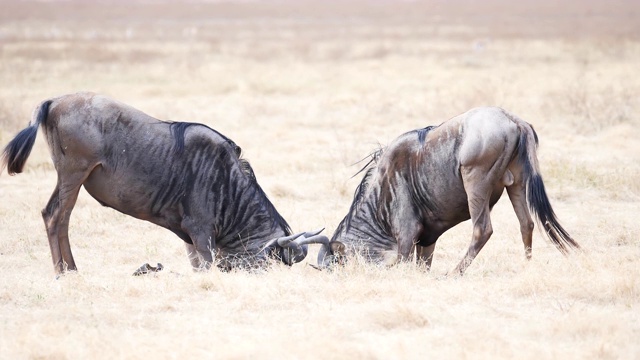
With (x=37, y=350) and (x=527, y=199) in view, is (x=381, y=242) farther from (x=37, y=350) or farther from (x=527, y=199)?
(x=37, y=350)

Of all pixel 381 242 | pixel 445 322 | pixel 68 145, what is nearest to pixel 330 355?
pixel 445 322

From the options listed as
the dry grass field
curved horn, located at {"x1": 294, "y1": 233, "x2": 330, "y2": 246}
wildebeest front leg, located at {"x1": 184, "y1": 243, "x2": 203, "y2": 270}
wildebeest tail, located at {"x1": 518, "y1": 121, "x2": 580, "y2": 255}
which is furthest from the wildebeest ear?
wildebeest tail, located at {"x1": 518, "y1": 121, "x2": 580, "y2": 255}

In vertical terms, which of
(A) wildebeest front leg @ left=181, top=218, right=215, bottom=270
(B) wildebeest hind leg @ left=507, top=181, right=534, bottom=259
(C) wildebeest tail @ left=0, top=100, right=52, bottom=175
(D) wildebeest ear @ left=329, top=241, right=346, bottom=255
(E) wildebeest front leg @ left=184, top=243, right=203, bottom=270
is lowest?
(E) wildebeest front leg @ left=184, top=243, right=203, bottom=270

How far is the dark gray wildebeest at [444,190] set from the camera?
632 centimetres

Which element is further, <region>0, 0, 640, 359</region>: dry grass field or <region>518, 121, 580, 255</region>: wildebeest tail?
<region>518, 121, 580, 255</region>: wildebeest tail

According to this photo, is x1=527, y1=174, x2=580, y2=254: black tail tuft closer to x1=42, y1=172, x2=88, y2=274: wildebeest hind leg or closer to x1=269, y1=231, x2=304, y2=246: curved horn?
x1=269, y1=231, x2=304, y2=246: curved horn

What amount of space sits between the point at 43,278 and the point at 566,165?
638cm

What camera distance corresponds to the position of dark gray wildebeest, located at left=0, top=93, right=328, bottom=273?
6492mm

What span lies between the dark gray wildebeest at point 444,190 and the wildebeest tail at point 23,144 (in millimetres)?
2357

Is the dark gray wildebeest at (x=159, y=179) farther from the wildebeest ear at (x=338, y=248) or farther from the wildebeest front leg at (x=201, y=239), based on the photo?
the wildebeest ear at (x=338, y=248)

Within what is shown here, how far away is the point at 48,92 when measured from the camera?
18.6m

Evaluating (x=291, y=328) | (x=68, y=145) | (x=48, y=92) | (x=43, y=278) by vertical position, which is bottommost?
(x=48, y=92)

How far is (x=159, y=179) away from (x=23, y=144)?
1035 millimetres

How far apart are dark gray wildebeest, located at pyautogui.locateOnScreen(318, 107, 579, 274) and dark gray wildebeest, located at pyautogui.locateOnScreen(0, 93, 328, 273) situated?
1.60 feet
